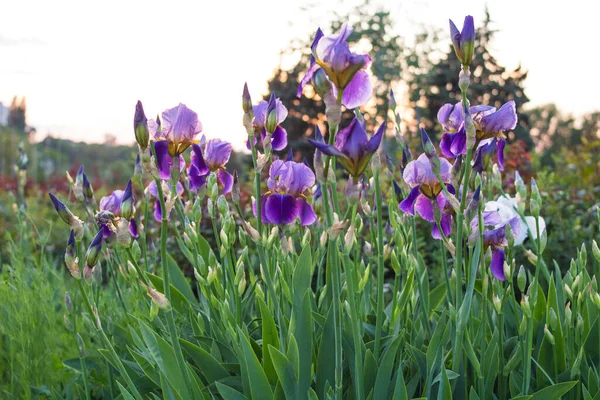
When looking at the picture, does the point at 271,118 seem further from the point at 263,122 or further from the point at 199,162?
the point at 199,162

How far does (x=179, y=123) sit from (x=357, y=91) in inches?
23.7

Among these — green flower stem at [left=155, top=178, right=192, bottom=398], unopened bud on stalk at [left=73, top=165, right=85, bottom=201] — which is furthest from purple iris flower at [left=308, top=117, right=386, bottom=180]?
unopened bud on stalk at [left=73, top=165, right=85, bottom=201]

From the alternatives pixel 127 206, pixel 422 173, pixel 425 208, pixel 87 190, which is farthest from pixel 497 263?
pixel 87 190

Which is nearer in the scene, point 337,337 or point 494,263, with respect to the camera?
point 337,337

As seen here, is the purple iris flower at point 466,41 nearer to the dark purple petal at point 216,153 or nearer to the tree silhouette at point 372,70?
the dark purple petal at point 216,153

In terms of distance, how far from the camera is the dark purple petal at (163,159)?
153 cm

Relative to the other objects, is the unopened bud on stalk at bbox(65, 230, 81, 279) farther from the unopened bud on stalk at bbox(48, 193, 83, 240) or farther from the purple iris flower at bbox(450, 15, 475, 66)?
the purple iris flower at bbox(450, 15, 475, 66)

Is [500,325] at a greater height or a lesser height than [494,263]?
lesser

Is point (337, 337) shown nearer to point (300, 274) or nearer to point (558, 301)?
point (300, 274)

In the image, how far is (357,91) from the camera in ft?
4.00

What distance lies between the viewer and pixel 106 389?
7.80ft

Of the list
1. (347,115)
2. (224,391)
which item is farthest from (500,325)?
(347,115)

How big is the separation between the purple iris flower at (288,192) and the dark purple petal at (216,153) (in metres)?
0.32

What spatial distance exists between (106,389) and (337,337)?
146 centimetres
